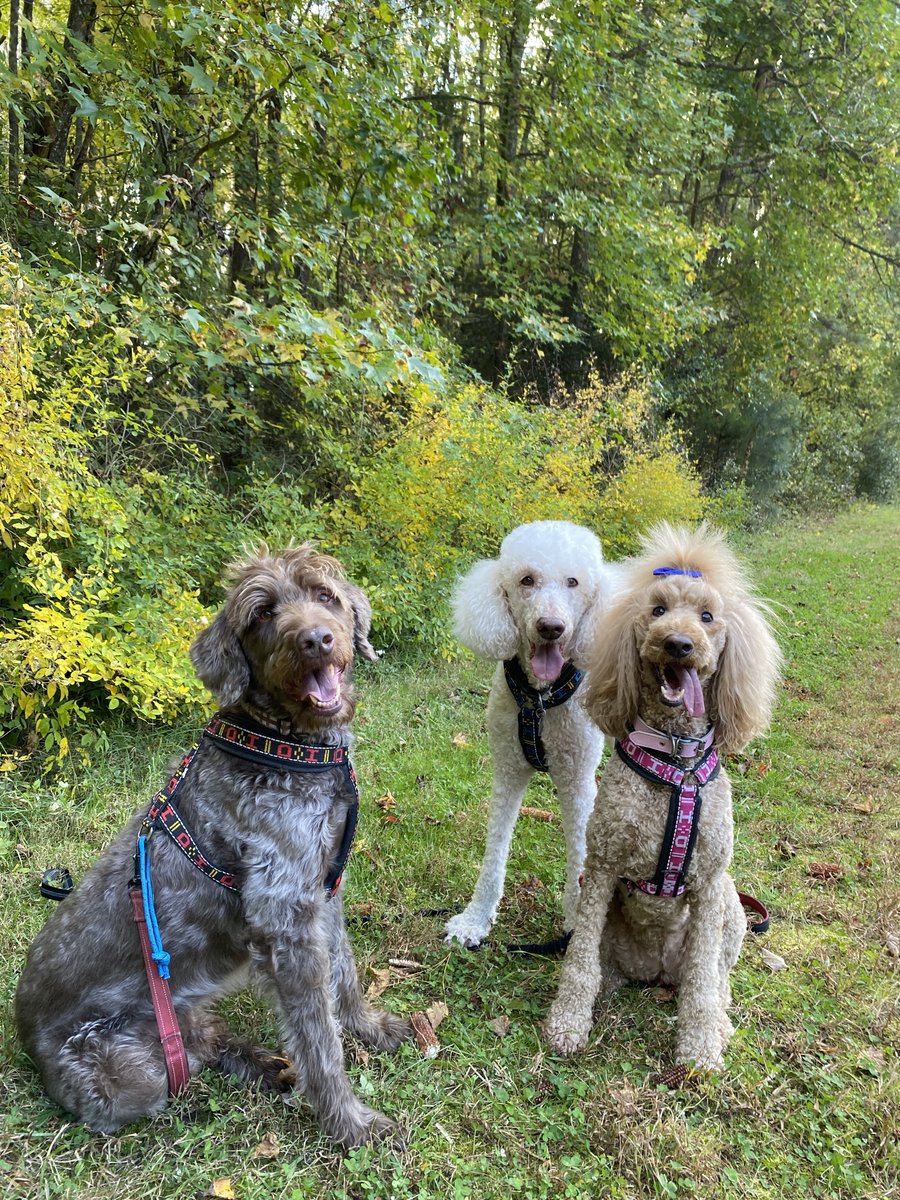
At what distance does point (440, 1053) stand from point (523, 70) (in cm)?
1262

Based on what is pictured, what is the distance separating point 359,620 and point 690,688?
124 cm

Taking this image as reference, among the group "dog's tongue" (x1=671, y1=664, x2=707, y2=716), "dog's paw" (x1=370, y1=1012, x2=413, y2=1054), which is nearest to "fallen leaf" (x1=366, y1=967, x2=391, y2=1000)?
"dog's paw" (x1=370, y1=1012, x2=413, y2=1054)

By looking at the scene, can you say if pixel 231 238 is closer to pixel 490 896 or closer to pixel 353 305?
pixel 353 305

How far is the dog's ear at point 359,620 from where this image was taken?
260 cm

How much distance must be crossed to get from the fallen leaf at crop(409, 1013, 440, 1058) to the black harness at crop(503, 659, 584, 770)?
3.66ft

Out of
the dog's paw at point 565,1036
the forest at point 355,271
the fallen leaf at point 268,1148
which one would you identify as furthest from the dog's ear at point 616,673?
the forest at point 355,271

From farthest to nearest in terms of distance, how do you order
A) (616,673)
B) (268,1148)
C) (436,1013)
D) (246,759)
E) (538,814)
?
(538,814) < (436,1013) < (616,673) < (246,759) < (268,1148)

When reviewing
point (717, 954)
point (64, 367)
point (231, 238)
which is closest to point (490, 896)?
point (717, 954)

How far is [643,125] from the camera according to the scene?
32.9 feet

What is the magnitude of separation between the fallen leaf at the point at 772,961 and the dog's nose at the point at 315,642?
2387 mm

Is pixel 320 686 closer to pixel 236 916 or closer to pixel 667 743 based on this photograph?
pixel 236 916

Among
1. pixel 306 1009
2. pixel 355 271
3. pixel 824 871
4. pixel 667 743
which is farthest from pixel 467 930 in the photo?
pixel 355 271

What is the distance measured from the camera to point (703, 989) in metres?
2.45

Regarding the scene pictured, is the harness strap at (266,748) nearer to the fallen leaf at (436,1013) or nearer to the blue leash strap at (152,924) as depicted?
the blue leash strap at (152,924)
